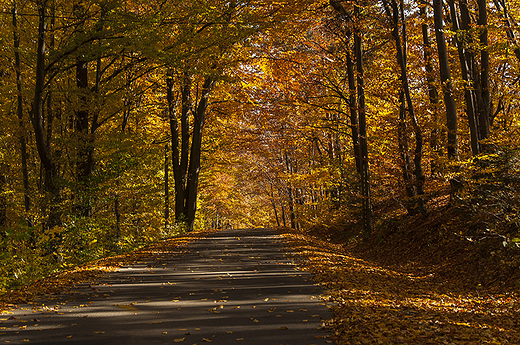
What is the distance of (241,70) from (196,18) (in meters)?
8.49

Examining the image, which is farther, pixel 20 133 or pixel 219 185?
pixel 219 185

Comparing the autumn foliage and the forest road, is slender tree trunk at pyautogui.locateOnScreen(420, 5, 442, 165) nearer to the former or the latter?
the autumn foliage

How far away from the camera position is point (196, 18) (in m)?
14.0

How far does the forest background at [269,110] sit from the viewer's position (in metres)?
11.1

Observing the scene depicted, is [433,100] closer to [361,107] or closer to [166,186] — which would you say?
[361,107]

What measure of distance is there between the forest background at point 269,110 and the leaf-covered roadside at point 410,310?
148 centimetres

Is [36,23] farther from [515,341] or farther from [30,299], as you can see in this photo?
[515,341]

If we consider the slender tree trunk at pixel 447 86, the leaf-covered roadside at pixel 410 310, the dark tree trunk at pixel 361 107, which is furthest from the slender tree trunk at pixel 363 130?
the leaf-covered roadside at pixel 410 310

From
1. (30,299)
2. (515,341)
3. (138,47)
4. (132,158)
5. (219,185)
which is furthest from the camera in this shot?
(219,185)

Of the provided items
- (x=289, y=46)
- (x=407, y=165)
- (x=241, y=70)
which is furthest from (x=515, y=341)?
(x=241, y=70)

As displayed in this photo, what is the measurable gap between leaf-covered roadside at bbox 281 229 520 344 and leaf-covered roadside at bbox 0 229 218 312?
4.75 meters

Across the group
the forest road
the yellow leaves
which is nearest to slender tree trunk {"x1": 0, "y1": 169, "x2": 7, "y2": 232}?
the forest road

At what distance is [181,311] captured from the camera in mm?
6176

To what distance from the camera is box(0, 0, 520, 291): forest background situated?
36.4ft
